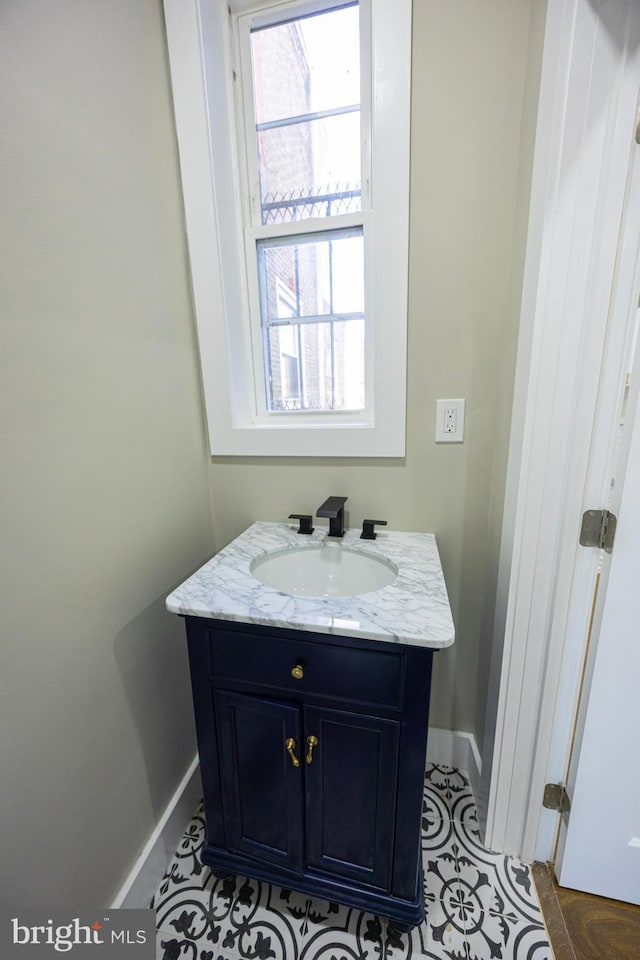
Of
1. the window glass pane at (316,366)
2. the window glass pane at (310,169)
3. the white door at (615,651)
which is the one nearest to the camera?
the white door at (615,651)

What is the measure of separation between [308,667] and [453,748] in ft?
3.03

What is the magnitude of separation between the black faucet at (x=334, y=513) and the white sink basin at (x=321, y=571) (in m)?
0.04

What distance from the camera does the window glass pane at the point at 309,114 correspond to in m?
1.05

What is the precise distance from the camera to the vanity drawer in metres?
0.74

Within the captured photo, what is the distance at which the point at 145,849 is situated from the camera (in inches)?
38.2

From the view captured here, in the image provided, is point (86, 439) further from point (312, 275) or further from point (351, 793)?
point (351, 793)

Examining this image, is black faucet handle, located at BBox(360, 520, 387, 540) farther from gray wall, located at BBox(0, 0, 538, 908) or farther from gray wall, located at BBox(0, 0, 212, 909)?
gray wall, located at BBox(0, 0, 212, 909)

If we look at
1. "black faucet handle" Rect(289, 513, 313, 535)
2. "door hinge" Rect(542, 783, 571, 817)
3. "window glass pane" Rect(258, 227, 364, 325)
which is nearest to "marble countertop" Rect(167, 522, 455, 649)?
"black faucet handle" Rect(289, 513, 313, 535)

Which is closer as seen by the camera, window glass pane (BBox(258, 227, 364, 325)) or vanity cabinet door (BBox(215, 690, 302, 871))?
vanity cabinet door (BBox(215, 690, 302, 871))

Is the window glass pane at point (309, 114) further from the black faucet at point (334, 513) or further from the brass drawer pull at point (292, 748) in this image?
the brass drawer pull at point (292, 748)

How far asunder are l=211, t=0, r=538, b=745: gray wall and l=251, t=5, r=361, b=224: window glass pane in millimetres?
220

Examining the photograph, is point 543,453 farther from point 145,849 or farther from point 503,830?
point 145,849

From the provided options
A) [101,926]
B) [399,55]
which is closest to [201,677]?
[101,926]

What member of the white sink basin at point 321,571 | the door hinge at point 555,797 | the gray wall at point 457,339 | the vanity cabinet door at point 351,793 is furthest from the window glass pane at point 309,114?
the door hinge at point 555,797
